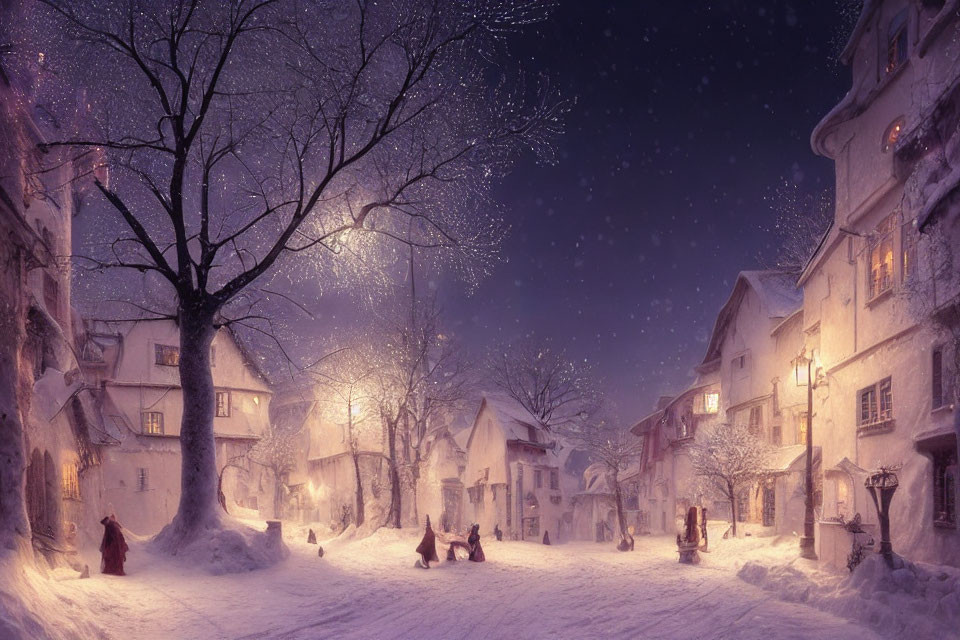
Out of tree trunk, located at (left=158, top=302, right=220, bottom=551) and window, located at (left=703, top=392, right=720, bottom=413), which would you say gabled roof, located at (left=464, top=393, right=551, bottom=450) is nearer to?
window, located at (left=703, top=392, right=720, bottom=413)

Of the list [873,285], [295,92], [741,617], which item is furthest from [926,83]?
[295,92]

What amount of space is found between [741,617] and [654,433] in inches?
1244

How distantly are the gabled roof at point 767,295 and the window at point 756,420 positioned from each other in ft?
13.7

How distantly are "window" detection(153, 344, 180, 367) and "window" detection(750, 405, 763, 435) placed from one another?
81.9ft

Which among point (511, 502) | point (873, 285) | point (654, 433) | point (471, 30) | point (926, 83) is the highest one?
point (471, 30)

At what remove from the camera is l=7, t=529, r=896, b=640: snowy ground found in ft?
31.8

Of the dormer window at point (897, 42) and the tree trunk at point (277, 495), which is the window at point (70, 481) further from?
the tree trunk at point (277, 495)

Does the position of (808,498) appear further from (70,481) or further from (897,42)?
(70,481)

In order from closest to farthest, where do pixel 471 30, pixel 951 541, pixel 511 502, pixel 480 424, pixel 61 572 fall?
pixel 61 572 < pixel 951 541 < pixel 471 30 < pixel 511 502 < pixel 480 424

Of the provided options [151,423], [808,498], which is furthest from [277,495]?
[808,498]

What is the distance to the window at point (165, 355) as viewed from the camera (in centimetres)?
2888

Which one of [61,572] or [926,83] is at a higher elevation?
[926,83]

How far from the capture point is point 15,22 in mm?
11617

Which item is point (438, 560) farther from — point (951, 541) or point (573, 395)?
point (573, 395)
